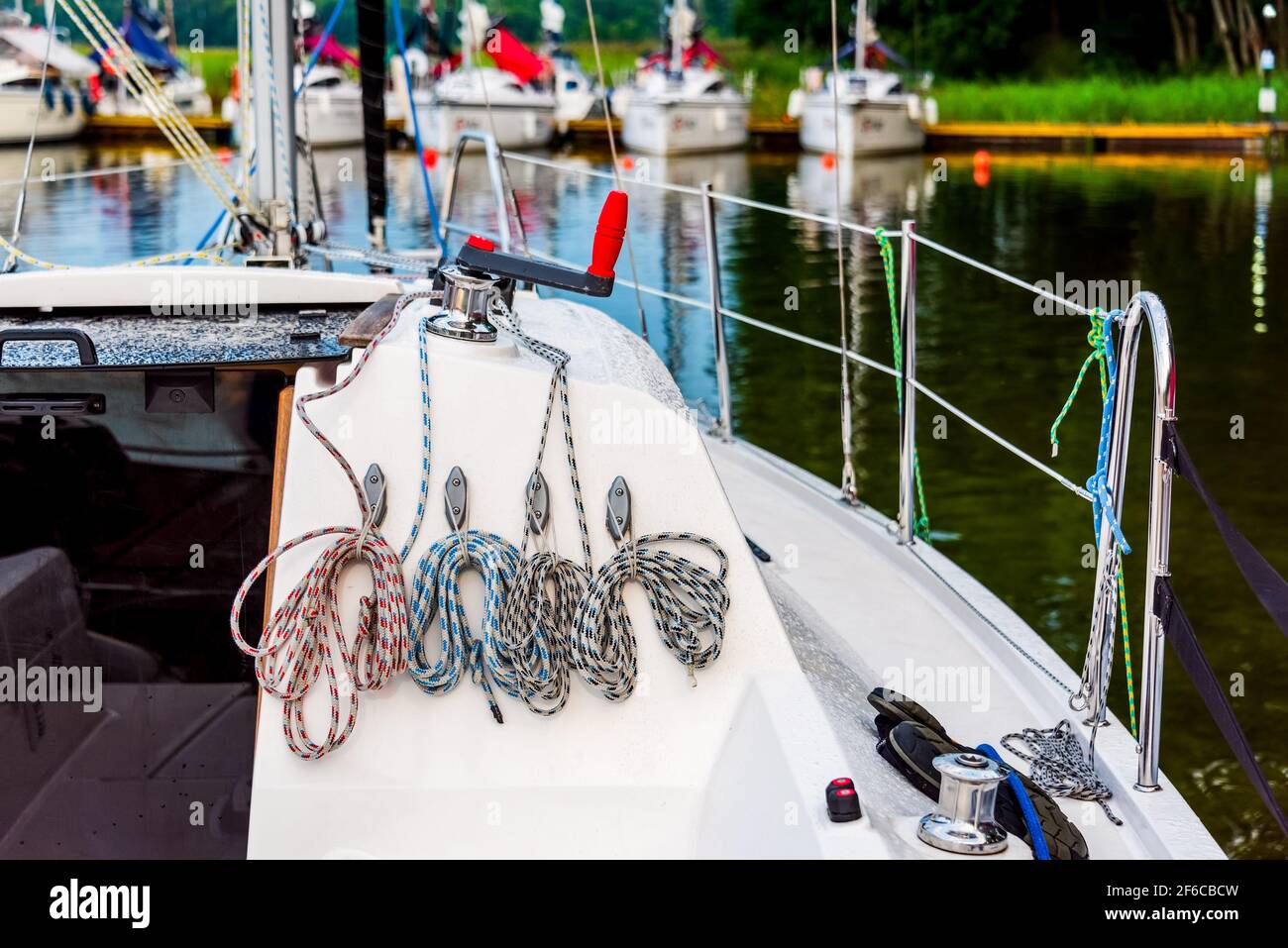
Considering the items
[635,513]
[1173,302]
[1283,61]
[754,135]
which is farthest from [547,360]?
Answer: [1283,61]

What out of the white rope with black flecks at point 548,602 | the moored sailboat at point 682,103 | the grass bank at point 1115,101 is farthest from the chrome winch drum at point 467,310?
the grass bank at point 1115,101

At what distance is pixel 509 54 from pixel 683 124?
23.6 metres

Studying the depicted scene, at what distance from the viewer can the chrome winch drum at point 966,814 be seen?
5.79 feet

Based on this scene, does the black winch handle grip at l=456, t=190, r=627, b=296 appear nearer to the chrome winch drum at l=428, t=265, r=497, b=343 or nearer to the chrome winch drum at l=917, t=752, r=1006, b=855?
the chrome winch drum at l=428, t=265, r=497, b=343

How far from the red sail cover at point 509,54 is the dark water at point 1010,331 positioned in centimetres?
273

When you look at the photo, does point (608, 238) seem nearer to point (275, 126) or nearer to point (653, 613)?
point (653, 613)

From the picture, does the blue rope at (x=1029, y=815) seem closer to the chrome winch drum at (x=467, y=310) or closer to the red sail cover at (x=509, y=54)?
the chrome winch drum at (x=467, y=310)

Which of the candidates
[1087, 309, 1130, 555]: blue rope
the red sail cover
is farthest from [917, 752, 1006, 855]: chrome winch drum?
the red sail cover

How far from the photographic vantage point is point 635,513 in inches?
87.2

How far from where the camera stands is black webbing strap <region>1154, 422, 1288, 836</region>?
1.78 m
